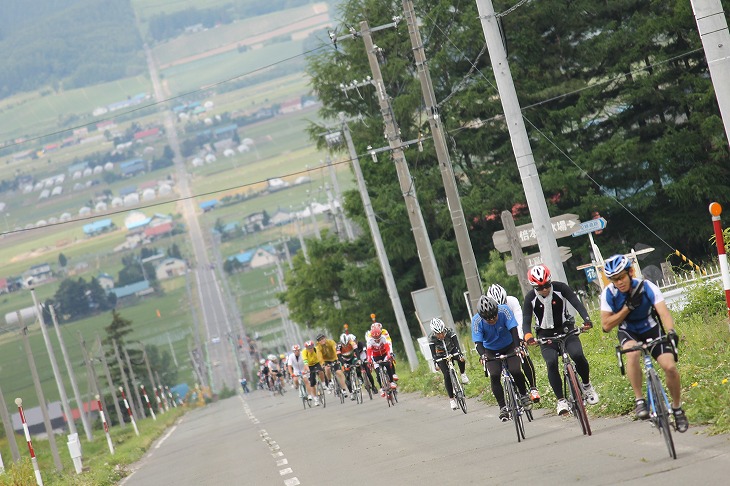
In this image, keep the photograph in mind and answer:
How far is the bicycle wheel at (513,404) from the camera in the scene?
14961 mm

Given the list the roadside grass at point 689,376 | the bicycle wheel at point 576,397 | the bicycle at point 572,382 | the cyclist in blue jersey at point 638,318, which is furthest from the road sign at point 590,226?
the cyclist in blue jersey at point 638,318

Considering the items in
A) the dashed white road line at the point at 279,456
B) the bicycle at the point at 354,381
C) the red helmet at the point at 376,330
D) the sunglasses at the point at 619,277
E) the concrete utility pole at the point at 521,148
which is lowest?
the bicycle at the point at 354,381

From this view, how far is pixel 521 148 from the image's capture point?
19.8m

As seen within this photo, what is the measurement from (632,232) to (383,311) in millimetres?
12065

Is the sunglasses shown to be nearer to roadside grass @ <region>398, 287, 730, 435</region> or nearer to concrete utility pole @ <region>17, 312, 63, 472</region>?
roadside grass @ <region>398, 287, 730, 435</region>

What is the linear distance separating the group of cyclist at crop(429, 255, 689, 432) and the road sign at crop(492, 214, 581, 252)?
5.06m

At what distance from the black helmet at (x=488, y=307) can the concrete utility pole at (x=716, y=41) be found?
3.79 meters

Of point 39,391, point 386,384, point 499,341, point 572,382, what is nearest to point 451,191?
point 386,384


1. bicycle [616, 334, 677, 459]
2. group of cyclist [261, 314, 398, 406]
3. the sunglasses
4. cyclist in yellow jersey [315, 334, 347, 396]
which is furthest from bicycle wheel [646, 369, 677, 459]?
cyclist in yellow jersey [315, 334, 347, 396]

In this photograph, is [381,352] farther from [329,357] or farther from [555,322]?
[555,322]

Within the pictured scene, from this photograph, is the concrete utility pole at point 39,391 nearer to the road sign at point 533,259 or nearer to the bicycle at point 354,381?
the bicycle at point 354,381

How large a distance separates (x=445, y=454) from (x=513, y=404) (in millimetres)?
1007

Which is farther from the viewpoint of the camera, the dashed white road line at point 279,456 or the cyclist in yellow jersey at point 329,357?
the cyclist in yellow jersey at point 329,357

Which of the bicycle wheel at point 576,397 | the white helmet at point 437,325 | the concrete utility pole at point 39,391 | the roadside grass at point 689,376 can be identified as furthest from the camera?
Result: the concrete utility pole at point 39,391
